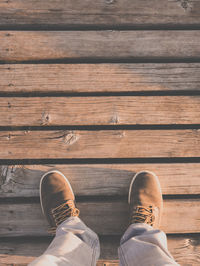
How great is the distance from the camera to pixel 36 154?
3.84ft

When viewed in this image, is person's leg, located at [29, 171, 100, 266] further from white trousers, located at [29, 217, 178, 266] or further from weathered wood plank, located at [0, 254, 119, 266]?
weathered wood plank, located at [0, 254, 119, 266]

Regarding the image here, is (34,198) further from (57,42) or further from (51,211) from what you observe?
(57,42)

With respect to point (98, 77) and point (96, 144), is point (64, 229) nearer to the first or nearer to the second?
point (96, 144)

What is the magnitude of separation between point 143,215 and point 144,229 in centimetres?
10

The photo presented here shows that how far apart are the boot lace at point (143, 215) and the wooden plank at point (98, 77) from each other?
640 mm

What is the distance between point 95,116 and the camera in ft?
3.86

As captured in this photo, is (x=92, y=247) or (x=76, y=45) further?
(x=76, y=45)

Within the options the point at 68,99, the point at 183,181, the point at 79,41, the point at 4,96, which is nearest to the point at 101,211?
the point at 183,181

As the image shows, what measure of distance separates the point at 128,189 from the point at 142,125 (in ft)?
1.17

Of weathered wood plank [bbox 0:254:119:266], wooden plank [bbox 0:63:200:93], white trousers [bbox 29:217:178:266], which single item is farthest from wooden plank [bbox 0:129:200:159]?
weathered wood plank [bbox 0:254:119:266]

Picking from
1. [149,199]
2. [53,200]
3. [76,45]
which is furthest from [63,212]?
[76,45]

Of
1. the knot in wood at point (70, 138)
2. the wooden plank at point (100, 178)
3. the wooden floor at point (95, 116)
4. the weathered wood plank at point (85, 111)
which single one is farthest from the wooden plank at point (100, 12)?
the wooden plank at point (100, 178)

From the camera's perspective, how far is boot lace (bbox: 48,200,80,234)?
1.15m

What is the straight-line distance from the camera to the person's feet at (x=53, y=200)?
3.78ft
